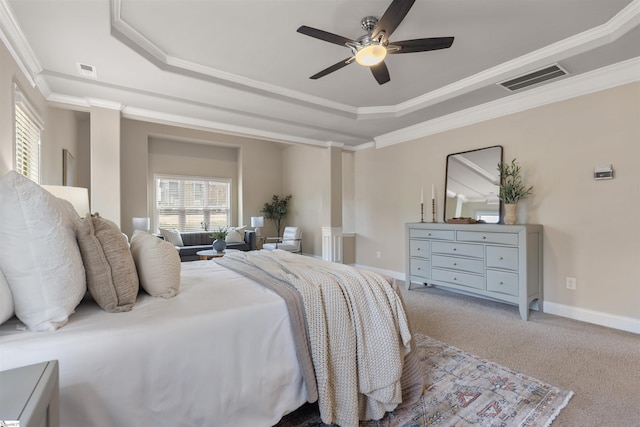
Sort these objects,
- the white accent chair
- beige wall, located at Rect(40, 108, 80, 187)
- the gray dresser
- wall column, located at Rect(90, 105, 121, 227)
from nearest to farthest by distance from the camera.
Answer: the gray dresser
beige wall, located at Rect(40, 108, 80, 187)
wall column, located at Rect(90, 105, 121, 227)
the white accent chair

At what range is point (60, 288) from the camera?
1145mm

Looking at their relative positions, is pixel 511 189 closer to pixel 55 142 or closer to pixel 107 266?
pixel 107 266

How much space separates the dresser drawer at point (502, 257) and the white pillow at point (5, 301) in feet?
12.4

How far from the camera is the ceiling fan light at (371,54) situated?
7.14ft

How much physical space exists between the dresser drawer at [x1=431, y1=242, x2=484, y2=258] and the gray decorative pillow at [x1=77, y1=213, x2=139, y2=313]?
3387mm

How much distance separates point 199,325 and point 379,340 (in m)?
0.90

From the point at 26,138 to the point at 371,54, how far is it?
3112 mm

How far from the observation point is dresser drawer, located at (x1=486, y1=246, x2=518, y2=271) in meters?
3.14

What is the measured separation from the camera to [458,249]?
365cm

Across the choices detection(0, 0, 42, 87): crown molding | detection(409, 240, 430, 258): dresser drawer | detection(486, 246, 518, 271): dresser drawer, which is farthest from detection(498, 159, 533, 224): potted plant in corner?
detection(0, 0, 42, 87): crown molding

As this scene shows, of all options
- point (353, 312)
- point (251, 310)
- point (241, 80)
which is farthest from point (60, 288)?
point (241, 80)

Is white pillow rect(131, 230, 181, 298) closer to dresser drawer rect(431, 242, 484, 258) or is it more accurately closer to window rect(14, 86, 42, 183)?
window rect(14, 86, 42, 183)

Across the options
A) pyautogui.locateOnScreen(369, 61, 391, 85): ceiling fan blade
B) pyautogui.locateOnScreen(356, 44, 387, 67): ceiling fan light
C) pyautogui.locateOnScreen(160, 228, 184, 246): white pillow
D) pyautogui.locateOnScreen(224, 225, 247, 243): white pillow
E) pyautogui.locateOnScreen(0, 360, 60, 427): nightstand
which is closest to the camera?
pyautogui.locateOnScreen(0, 360, 60, 427): nightstand

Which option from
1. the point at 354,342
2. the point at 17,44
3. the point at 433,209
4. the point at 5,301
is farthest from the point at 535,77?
the point at 17,44
